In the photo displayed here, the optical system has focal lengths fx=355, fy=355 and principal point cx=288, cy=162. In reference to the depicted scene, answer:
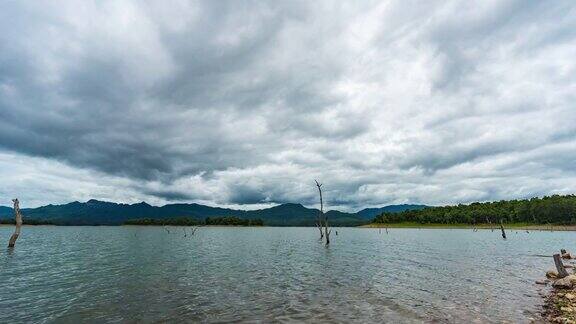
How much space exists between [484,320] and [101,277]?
119 ft

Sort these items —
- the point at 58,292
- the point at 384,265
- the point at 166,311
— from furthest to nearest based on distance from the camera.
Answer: the point at 384,265 < the point at 58,292 < the point at 166,311

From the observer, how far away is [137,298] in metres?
27.6

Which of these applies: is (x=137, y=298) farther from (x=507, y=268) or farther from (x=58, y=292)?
(x=507, y=268)

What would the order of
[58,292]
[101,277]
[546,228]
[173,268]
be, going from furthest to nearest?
1. [546,228]
2. [173,268]
3. [101,277]
4. [58,292]

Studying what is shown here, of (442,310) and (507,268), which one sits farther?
(507,268)

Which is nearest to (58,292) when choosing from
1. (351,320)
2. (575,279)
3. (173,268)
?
(173,268)

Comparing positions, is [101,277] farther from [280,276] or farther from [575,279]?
[575,279]

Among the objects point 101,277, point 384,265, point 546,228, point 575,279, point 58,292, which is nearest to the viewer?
point 58,292

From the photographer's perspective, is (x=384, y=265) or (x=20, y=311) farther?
(x=384, y=265)

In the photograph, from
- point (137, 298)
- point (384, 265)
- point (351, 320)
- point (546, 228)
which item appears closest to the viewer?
point (351, 320)

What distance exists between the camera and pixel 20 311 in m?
23.4

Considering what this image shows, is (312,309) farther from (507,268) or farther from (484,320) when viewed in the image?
(507,268)

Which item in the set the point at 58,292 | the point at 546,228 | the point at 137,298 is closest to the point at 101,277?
the point at 58,292

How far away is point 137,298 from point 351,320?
54.6ft
